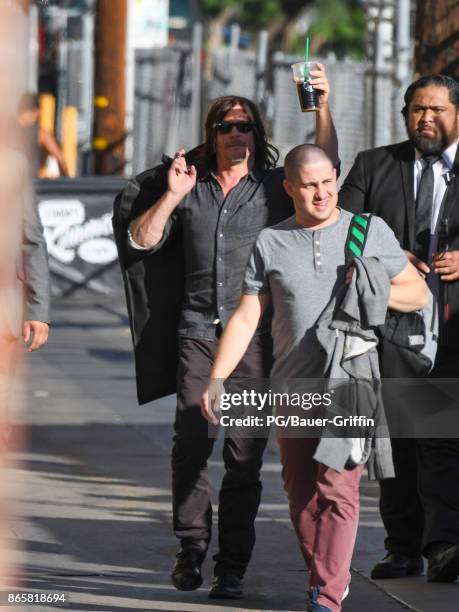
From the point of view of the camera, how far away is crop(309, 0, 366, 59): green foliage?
66.8m

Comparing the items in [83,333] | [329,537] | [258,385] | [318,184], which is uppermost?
[318,184]

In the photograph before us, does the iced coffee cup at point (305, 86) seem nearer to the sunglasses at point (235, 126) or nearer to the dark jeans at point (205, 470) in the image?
the sunglasses at point (235, 126)

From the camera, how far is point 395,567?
5.91 meters

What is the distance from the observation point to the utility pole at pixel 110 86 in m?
18.7

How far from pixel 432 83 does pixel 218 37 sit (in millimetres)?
55277

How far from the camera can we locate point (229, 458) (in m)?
5.67

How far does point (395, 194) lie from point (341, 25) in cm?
6271

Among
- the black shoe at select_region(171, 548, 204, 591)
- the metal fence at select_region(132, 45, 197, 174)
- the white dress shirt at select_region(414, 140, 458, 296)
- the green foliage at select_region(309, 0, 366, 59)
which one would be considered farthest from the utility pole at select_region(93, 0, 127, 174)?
the green foliage at select_region(309, 0, 366, 59)

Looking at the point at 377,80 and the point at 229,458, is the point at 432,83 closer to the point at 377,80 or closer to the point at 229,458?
the point at 229,458

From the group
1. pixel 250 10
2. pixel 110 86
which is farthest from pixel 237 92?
pixel 250 10

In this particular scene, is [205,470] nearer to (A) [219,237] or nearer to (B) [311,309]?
(A) [219,237]

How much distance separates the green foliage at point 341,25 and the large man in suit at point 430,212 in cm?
6081

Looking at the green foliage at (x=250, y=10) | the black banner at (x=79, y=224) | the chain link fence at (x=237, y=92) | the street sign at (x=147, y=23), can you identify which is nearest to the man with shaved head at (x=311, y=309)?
the chain link fence at (x=237, y=92)

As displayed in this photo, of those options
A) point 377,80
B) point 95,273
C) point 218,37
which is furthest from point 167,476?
point 218,37
